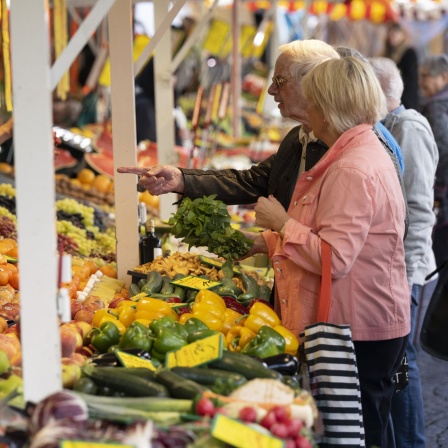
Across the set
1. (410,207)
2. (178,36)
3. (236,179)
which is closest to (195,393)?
(236,179)

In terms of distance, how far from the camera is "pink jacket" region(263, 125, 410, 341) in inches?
119

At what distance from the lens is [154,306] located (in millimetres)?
3598

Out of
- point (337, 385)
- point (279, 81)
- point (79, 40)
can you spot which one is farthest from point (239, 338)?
point (79, 40)

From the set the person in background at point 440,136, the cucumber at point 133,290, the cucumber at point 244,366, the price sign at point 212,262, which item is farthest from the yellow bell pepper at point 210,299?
the person in background at point 440,136

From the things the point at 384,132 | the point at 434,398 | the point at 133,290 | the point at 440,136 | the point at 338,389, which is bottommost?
the point at 434,398

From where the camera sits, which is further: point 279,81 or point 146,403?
point 279,81

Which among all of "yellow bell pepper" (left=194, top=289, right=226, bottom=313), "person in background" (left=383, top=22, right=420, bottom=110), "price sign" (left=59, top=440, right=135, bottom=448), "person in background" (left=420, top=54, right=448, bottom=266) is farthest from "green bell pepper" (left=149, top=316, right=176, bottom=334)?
"person in background" (left=383, top=22, right=420, bottom=110)

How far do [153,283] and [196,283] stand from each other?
20 cm

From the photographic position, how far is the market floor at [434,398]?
503 centimetres

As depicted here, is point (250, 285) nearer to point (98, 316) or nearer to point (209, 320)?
point (209, 320)

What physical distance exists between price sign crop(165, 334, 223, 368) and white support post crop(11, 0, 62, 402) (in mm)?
524

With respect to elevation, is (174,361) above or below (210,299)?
below

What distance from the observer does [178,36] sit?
1167 centimetres

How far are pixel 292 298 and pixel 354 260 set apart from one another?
1.09ft
